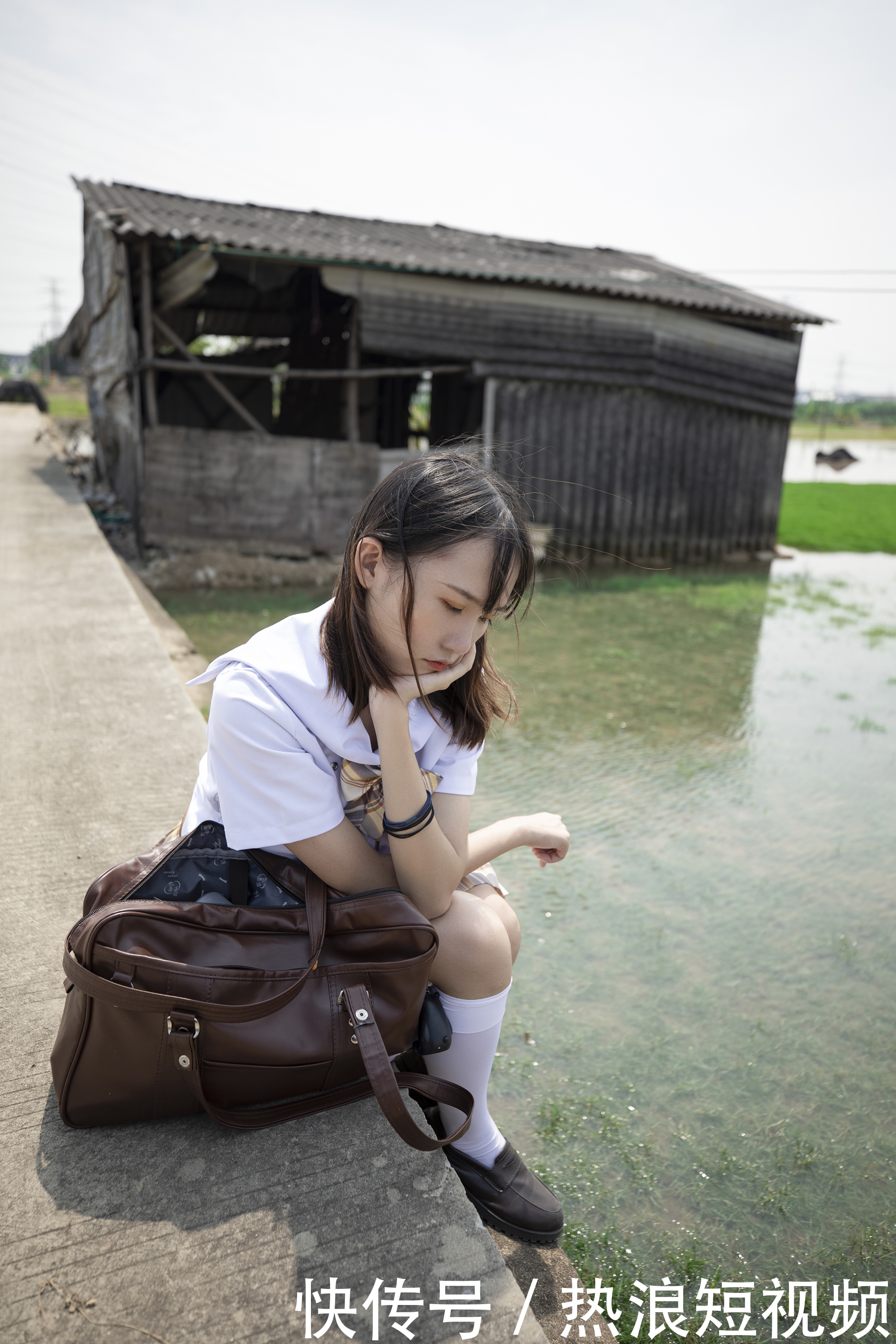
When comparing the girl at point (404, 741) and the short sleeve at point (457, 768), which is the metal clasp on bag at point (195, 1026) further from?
the short sleeve at point (457, 768)

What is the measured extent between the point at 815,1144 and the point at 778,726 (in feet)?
10.6

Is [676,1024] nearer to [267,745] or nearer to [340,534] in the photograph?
[267,745]

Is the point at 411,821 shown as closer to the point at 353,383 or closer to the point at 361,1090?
the point at 361,1090

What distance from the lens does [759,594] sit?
910cm

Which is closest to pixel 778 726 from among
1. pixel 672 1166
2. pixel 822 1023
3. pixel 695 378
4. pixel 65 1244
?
pixel 822 1023

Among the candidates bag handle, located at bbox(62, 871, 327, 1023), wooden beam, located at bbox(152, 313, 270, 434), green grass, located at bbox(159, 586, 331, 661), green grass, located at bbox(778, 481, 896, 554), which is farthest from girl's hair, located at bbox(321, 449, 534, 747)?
green grass, located at bbox(778, 481, 896, 554)

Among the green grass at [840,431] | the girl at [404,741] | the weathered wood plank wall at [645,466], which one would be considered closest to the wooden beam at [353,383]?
the weathered wood plank wall at [645,466]

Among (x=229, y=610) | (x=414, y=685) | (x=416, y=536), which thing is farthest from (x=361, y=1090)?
(x=229, y=610)

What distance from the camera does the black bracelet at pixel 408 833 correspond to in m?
1.49

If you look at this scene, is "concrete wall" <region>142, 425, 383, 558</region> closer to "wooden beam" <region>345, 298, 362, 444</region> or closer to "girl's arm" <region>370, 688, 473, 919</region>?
"wooden beam" <region>345, 298, 362, 444</region>

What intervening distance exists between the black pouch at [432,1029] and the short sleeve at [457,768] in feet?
1.21

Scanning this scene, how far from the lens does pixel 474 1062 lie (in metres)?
1.64

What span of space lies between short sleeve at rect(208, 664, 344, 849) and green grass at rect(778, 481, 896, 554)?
41.6 ft

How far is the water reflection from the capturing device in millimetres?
1859
